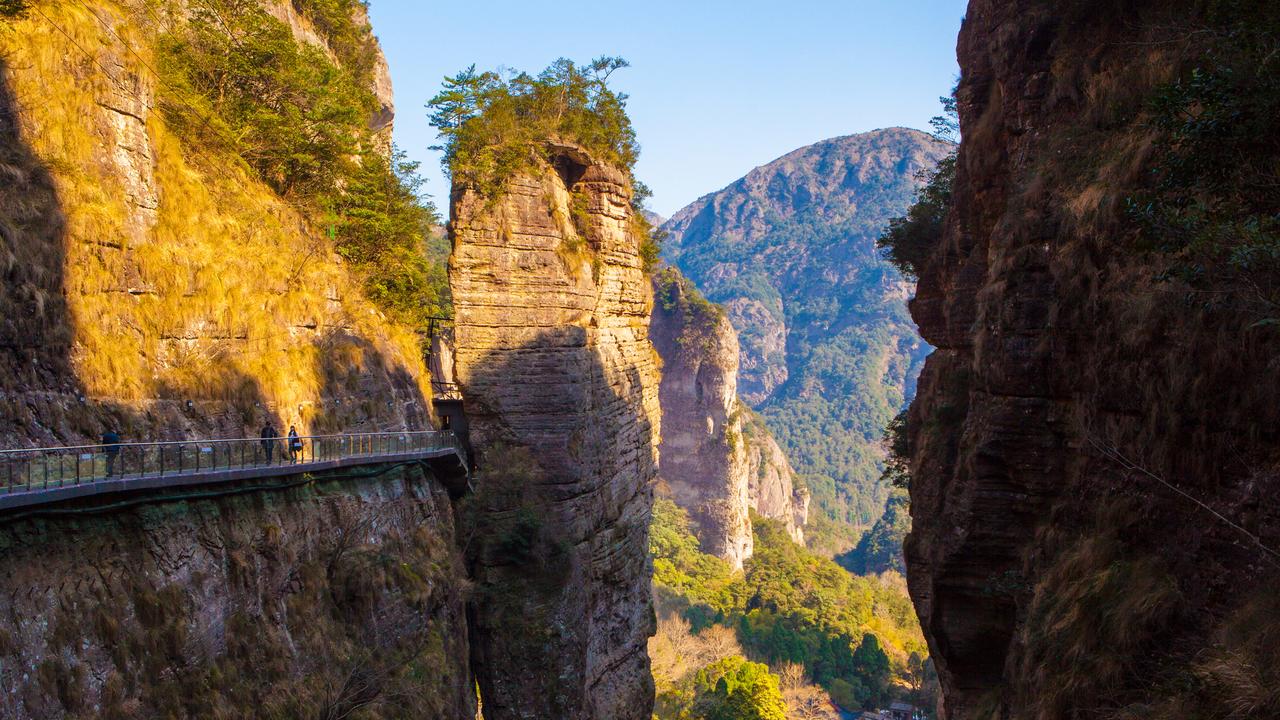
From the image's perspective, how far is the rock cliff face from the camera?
20609 mm

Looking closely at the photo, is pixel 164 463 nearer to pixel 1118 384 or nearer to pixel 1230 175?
pixel 1118 384

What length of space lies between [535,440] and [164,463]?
37.9 ft

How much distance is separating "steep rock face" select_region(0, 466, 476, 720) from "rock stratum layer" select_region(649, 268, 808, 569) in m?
72.2

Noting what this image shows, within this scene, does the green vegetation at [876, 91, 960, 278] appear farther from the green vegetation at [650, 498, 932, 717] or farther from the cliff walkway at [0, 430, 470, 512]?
the green vegetation at [650, 498, 932, 717]

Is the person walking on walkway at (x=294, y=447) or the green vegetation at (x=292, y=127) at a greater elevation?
A: the green vegetation at (x=292, y=127)

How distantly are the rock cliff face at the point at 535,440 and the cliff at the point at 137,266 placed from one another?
4.44 metres

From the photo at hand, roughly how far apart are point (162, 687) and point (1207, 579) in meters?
11.7

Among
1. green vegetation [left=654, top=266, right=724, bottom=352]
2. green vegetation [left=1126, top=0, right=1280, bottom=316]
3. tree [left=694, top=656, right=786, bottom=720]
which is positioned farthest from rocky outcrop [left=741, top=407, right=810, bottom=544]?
green vegetation [left=1126, top=0, right=1280, bottom=316]

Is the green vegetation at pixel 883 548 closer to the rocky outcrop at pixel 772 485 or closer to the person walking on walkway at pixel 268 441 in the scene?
the rocky outcrop at pixel 772 485

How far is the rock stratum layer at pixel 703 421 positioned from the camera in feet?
290

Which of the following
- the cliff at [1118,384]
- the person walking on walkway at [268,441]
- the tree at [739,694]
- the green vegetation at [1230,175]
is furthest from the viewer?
the tree at [739,694]

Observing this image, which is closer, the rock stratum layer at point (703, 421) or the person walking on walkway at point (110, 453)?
the person walking on walkway at point (110, 453)

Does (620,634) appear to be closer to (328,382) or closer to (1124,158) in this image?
(328,382)

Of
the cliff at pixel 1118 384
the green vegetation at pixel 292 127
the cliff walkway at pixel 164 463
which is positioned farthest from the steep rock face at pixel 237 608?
the cliff at pixel 1118 384
